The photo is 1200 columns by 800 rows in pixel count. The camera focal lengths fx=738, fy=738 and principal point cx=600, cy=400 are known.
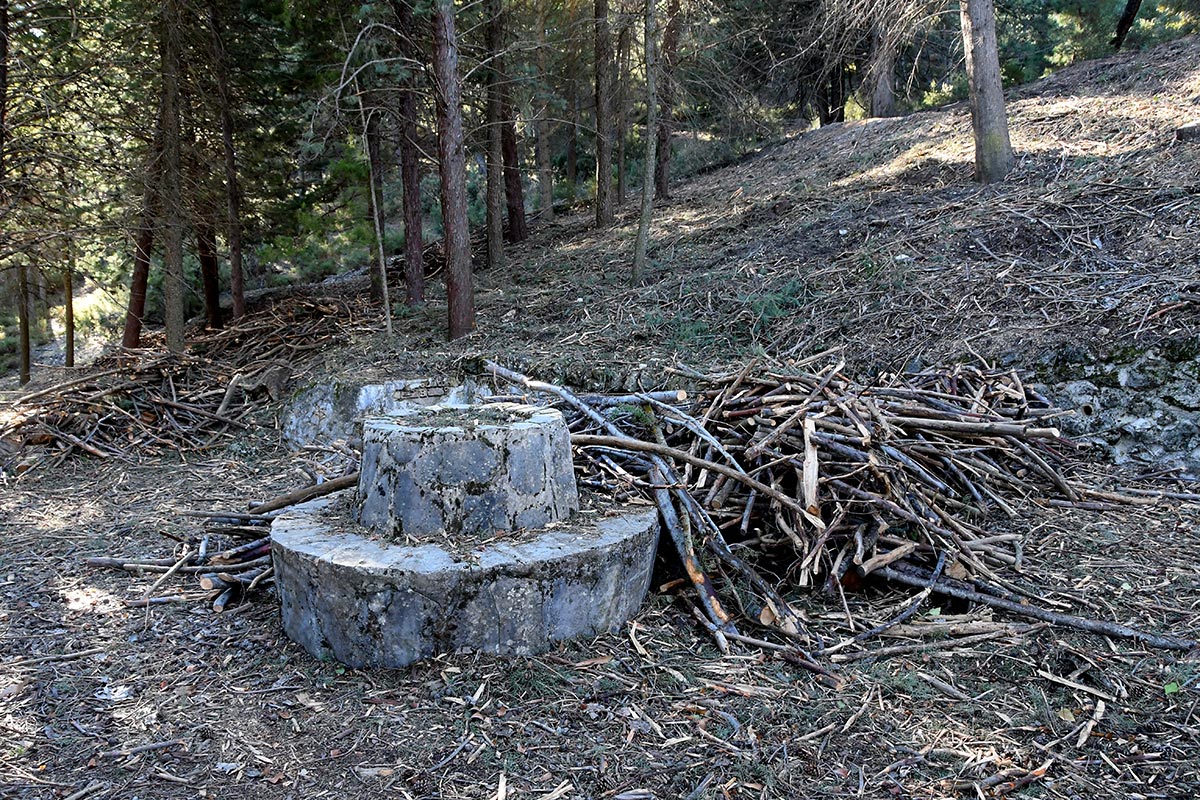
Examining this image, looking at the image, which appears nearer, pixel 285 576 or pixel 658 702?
pixel 658 702

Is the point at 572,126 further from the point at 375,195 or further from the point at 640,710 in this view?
the point at 640,710

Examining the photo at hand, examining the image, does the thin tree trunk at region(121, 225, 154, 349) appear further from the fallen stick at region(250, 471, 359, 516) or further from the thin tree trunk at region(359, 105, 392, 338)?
the fallen stick at region(250, 471, 359, 516)

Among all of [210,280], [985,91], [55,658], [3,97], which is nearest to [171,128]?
[3,97]

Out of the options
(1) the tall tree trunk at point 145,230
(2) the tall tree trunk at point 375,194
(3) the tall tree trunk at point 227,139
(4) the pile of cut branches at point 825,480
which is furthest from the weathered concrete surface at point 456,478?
(3) the tall tree trunk at point 227,139

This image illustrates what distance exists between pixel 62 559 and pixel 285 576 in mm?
2744

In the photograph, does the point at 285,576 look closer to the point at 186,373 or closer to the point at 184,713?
the point at 184,713

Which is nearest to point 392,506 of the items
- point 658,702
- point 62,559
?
point 658,702

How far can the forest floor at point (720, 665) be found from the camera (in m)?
3.14

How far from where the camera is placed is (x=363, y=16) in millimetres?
9578

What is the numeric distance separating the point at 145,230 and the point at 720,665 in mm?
10284

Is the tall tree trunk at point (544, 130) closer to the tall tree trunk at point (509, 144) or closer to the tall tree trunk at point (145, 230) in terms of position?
the tall tree trunk at point (509, 144)

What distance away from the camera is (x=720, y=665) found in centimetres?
388

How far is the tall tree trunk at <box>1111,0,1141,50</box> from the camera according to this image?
16.5 metres

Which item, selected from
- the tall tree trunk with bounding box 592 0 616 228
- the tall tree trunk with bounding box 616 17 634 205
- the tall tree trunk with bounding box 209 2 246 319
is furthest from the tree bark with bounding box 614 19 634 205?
the tall tree trunk with bounding box 209 2 246 319
